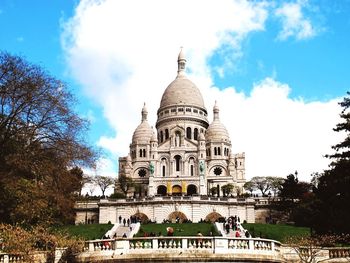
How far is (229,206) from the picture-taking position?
229 ft

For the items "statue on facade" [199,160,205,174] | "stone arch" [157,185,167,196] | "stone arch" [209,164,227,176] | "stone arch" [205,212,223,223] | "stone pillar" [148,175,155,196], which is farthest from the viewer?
"stone arch" [209,164,227,176]

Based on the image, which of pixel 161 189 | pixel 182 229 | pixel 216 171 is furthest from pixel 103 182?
pixel 182 229

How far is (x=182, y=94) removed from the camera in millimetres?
109500

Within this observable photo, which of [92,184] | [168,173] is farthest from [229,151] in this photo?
[92,184]

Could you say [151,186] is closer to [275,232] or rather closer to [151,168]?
[151,168]

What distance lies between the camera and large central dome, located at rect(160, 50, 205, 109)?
10875 cm

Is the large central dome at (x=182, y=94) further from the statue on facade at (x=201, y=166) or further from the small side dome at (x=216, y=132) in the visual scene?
the statue on facade at (x=201, y=166)

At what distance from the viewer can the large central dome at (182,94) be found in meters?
109

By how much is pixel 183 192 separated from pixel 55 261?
2643 inches

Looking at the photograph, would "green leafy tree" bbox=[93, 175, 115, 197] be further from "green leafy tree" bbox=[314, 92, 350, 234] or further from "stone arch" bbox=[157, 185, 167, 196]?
"green leafy tree" bbox=[314, 92, 350, 234]

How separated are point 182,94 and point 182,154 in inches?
694

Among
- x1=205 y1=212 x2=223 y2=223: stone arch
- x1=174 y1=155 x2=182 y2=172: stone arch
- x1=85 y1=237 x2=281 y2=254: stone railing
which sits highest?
x1=174 y1=155 x2=182 y2=172: stone arch

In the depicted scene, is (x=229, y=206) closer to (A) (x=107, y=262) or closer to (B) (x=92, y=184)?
(B) (x=92, y=184)

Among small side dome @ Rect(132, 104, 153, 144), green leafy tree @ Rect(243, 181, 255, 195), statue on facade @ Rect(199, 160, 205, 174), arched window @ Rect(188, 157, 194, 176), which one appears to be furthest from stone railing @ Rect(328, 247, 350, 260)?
small side dome @ Rect(132, 104, 153, 144)
